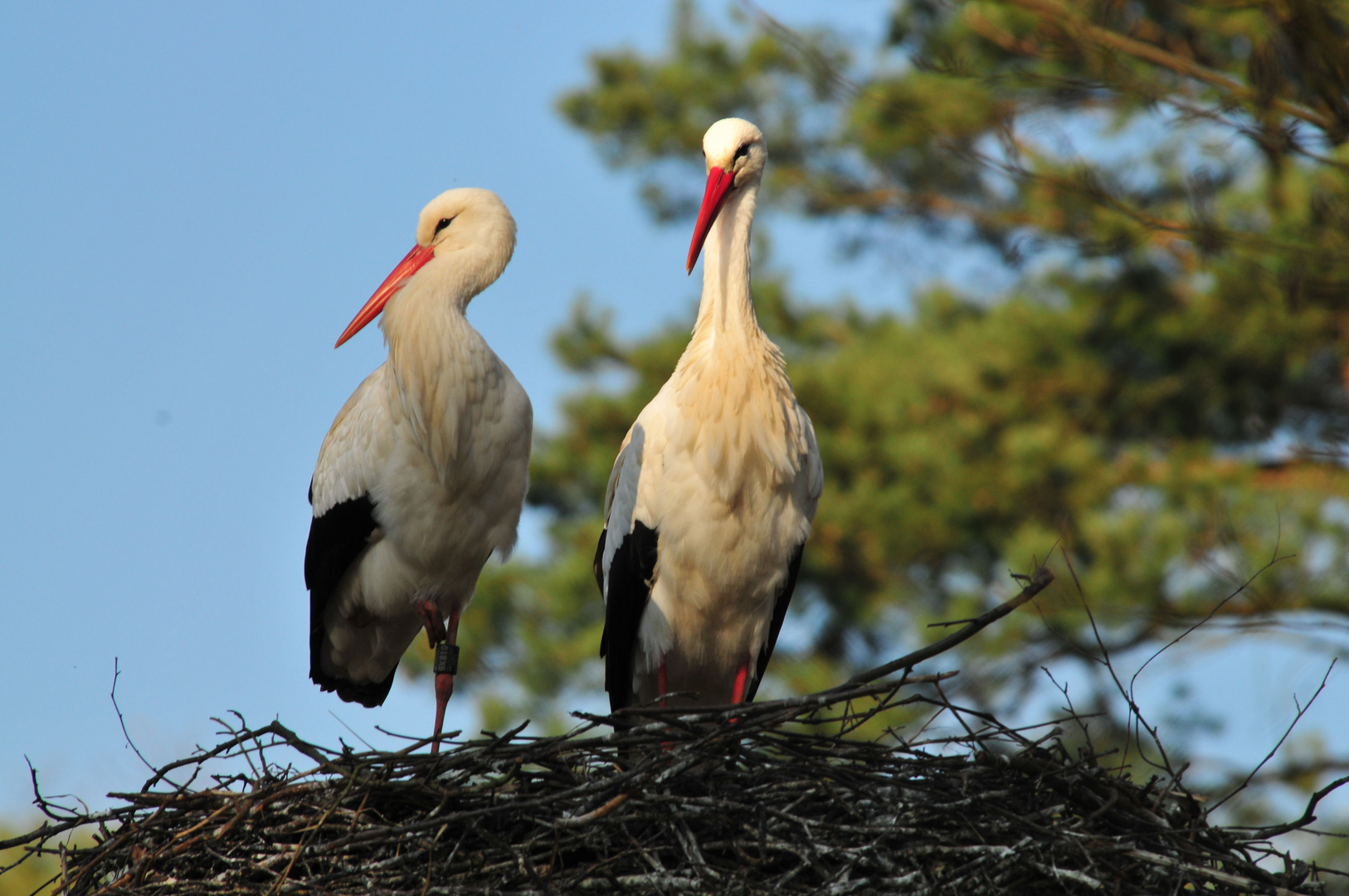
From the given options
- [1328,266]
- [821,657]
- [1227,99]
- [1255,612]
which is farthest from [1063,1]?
[821,657]

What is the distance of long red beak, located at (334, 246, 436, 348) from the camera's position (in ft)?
12.6

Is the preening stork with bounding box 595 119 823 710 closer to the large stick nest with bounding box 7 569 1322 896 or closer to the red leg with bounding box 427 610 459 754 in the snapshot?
the red leg with bounding box 427 610 459 754

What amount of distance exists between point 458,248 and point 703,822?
5.89 feet

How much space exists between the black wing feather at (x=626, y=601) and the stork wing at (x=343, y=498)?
24.5 inches

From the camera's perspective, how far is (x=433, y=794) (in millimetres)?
2576

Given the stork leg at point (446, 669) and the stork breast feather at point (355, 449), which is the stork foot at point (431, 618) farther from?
the stork breast feather at point (355, 449)

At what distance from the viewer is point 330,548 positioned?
12.0 feet

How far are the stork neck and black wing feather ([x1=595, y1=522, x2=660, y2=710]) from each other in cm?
54

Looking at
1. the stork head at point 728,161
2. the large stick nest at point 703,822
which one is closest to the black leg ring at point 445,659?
the large stick nest at point 703,822

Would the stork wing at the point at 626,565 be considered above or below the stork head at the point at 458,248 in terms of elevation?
below

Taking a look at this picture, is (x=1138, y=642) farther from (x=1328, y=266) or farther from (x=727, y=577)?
(x=727, y=577)

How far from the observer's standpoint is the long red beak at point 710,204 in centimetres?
348

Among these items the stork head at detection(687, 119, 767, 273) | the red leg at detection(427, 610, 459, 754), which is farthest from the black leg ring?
the stork head at detection(687, 119, 767, 273)

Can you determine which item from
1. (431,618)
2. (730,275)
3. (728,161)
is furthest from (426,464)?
(728,161)
